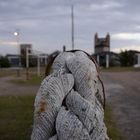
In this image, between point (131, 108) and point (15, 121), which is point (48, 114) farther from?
point (131, 108)

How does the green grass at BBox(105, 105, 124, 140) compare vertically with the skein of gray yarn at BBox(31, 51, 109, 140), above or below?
below

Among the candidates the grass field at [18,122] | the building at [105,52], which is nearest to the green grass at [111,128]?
the grass field at [18,122]

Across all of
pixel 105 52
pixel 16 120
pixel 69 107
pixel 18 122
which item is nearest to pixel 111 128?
pixel 18 122

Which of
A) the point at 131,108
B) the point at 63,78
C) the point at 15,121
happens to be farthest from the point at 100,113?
the point at 131,108

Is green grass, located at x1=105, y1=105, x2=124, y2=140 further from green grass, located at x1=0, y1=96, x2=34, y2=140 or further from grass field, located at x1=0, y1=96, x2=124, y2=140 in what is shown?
green grass, located at x1=0, y1=96, x2=34, y2=140

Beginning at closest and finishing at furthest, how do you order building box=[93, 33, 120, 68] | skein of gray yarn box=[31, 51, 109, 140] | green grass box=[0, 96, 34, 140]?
skein of gray yarn box=[31, 51, 109, 140], green grass box=[0, 96, 34, 140], building box=[93, 33, 120, 68]

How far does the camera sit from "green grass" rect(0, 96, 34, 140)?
919 cm

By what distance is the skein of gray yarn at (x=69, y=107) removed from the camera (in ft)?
9.96

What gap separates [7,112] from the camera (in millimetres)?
13133

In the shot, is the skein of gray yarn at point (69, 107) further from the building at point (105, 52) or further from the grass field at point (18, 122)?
the building at point (105, 52)

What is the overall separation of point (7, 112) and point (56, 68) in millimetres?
9744

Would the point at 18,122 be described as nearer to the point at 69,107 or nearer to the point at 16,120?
the point at 16,120

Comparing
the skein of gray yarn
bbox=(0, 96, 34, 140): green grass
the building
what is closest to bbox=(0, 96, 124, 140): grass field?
bbox=(0, 96, 34, 140): green grass

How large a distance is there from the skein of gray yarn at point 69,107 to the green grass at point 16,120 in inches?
211
